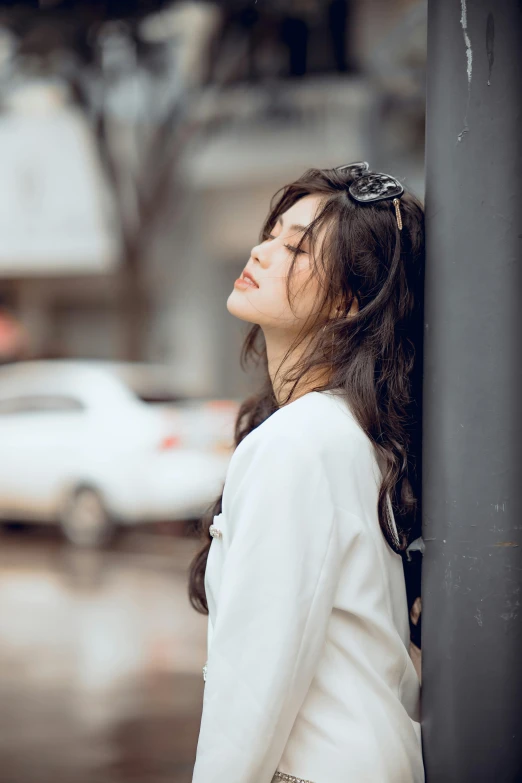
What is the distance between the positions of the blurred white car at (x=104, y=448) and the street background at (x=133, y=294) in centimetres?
2

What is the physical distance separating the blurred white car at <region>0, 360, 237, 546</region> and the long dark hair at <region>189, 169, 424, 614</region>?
715 cm

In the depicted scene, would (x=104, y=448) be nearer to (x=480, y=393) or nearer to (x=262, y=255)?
(x=262, y=255)

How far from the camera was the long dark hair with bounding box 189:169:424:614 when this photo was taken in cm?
171

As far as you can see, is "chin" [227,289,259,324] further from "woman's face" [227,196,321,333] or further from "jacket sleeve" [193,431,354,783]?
"jacket sleeve" [193,431,354,783]

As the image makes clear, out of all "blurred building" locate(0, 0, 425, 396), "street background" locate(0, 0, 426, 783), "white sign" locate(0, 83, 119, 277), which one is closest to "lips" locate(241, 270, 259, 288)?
"street background" locate(0, 0, 426, 783)

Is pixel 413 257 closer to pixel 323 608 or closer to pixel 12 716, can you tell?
pixel 323 608

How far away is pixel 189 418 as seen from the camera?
9.48 metres

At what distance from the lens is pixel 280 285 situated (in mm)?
1754

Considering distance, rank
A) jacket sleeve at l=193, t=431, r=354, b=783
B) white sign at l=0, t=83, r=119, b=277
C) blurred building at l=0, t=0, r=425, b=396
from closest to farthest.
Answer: jacket sleeve at l=193, t=431, r=354, b=783, blurred building at l=0, t=0, r=425, b=396, white sign at l=0, t=83, r=119, b=277

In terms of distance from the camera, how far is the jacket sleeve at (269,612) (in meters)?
1.42

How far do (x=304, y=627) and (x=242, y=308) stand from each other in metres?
0.62

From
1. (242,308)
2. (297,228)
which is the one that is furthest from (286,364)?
(297,228)

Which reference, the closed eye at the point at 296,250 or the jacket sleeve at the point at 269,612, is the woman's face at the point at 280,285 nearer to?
the closed eye at the point at 296,250

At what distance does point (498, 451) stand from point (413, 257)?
0.45 meters
